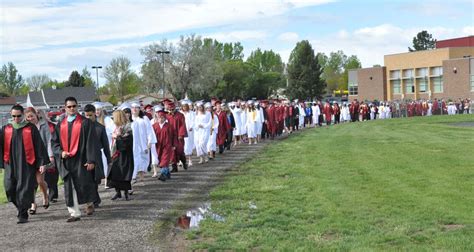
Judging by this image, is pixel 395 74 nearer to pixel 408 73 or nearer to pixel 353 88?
pixel 408 73

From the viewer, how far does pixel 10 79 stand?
131m

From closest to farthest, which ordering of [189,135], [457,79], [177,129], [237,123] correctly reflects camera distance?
[177,129] < [189,135] < [237,123] < [457,79]

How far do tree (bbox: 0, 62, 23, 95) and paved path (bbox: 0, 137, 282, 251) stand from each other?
124m

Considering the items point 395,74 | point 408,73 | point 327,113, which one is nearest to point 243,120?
point 327,113

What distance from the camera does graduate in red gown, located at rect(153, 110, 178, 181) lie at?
47.5 feet

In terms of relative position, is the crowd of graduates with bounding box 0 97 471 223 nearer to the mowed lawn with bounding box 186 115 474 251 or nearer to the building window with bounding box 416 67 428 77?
the mowed lawn with bounding box 186 115 474 251

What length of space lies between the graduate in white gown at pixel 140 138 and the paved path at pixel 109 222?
0.57 meters

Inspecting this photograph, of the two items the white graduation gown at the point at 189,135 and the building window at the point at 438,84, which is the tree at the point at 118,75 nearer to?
the building window at the point at 438,84

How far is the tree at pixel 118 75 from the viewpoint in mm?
99062

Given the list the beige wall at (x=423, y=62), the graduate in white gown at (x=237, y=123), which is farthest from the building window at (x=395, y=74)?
the graduate in white gown at (x=237, y=123)

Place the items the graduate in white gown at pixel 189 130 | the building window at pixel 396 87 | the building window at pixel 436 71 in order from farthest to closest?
the building window at pixel 396 87
the building window at pixel 436 71
the graduate in white gown at pixel 189 130

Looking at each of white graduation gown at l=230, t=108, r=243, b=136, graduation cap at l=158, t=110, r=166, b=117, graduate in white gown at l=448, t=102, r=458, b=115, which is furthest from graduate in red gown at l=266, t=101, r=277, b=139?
graduate in white gown at l=448, t=102, r=458, b=115

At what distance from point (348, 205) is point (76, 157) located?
14.4 ft

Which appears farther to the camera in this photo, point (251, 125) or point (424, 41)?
point (424, 41)
